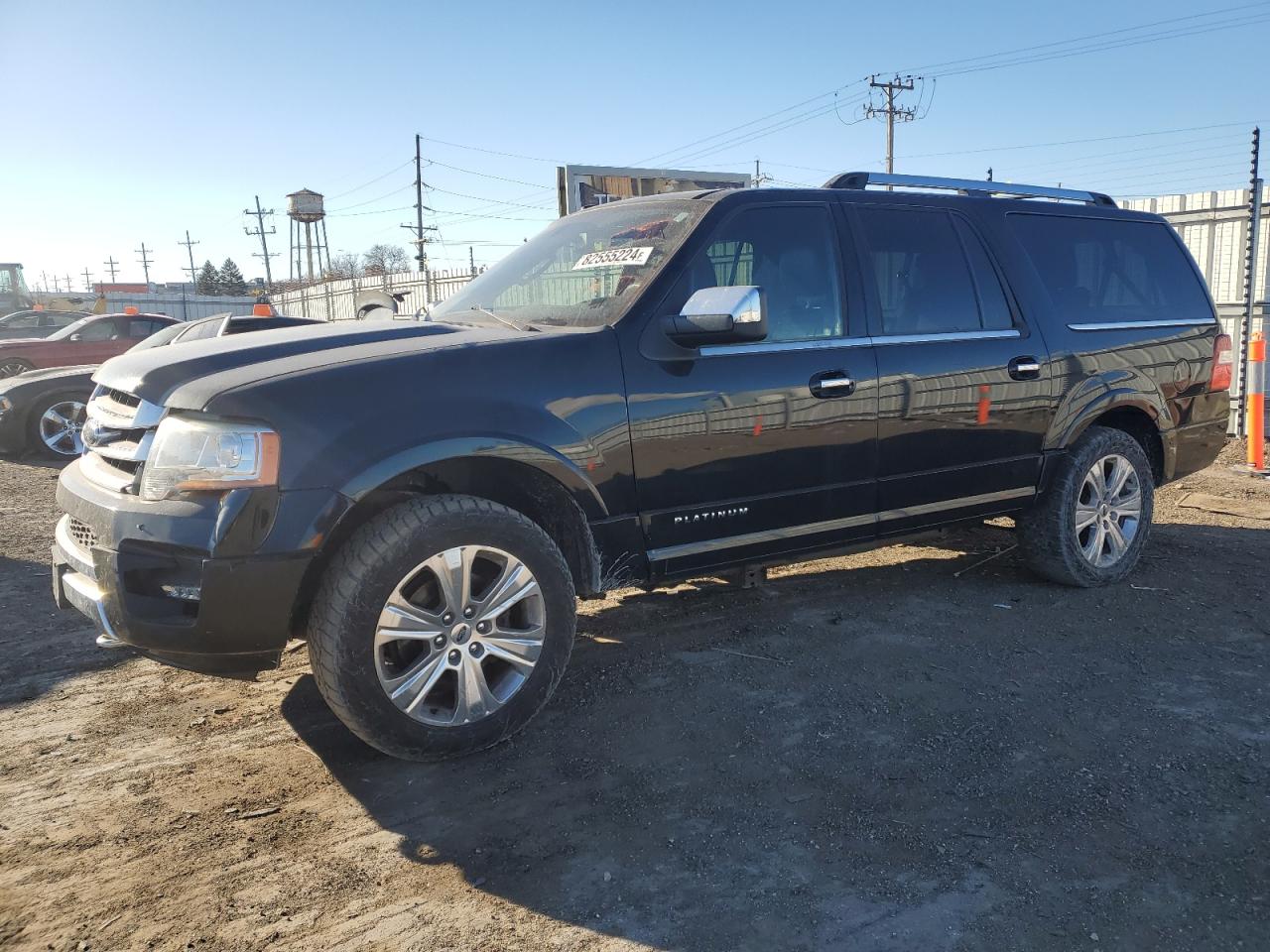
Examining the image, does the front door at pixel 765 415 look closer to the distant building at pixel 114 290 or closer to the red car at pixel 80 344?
the red car at pixel 80 344

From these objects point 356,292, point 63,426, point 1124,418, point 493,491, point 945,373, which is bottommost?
point 63,426

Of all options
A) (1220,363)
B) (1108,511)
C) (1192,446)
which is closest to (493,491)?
(1108,511)

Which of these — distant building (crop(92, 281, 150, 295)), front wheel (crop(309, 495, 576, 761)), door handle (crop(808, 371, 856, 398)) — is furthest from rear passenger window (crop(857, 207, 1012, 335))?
distant building (crop(92, 281, 150, 295))

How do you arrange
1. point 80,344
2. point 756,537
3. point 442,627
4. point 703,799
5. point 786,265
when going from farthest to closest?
point 80,344
point 786,265
point 756,537
point 442,627
point 703,799

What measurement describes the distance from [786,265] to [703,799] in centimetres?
223

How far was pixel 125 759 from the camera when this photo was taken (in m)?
3.32

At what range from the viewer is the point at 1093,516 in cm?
512

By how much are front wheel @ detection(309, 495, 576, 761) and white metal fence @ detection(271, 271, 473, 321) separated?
15650mm

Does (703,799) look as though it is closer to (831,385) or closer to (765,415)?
(765,415)

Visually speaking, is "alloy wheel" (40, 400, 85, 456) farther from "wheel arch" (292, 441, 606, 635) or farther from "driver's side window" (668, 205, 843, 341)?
"driver's side window" (668, 205, 843, 341)

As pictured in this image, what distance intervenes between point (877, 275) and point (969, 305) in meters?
0.60

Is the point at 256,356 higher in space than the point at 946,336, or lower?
higher

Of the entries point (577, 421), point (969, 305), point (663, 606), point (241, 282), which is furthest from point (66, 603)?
point (241, 282)

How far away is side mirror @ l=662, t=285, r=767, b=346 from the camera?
3479mm
